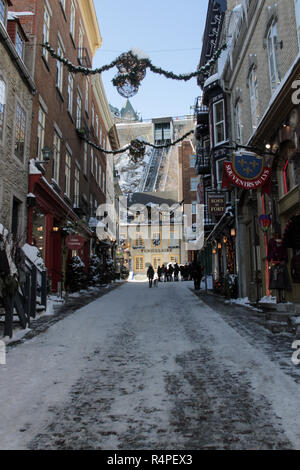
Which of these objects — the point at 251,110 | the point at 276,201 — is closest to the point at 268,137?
the point at 276,201

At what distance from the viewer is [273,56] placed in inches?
426

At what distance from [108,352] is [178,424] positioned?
2.57 metres

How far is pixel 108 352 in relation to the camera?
17.1ft

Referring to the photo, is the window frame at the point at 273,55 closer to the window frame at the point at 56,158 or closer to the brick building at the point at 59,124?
the brick building at the point at 59,124

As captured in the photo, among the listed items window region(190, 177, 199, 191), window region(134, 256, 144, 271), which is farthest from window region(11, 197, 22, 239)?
window region(134, 256, 144, 271)

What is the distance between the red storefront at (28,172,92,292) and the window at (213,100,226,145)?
1024cm

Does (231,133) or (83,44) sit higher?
(83,44)

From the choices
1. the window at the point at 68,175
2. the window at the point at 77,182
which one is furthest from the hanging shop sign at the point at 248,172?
the window at the point at 77,182

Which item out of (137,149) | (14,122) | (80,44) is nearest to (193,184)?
(80,44)

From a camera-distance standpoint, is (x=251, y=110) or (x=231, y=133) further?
(x=231, y=133)

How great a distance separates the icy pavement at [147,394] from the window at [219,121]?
17.0 metres

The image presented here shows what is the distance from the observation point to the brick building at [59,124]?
1408 centimetres

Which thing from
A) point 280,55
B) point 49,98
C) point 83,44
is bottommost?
point 280,55
